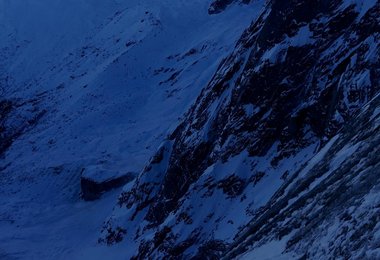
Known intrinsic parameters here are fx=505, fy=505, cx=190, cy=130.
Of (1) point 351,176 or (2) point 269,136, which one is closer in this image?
(1) point 351,176

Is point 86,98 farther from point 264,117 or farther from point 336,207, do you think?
point 336,207

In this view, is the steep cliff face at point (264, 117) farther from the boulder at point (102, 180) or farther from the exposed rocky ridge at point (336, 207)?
the boulder at point (102, 180)

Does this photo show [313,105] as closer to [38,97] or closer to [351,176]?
[351,176]

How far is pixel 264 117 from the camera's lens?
1736 centimetres

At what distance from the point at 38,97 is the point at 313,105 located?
3011 cm

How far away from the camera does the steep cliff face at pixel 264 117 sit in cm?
1528

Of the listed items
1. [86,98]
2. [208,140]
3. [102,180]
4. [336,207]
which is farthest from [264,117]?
[86,98]

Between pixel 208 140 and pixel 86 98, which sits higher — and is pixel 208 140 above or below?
below

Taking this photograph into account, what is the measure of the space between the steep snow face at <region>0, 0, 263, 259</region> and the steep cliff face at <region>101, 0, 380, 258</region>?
477 centimetres

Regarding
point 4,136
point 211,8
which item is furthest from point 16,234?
point 211,8

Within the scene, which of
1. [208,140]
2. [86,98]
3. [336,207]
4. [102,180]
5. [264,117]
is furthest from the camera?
[86,98]

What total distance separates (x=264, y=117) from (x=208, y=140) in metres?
2.75

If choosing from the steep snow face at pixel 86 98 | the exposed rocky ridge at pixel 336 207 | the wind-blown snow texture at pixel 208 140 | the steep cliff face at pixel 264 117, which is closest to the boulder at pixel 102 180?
the wind-blown snow texture at pixel 208 140

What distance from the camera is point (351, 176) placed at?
26.0ft
